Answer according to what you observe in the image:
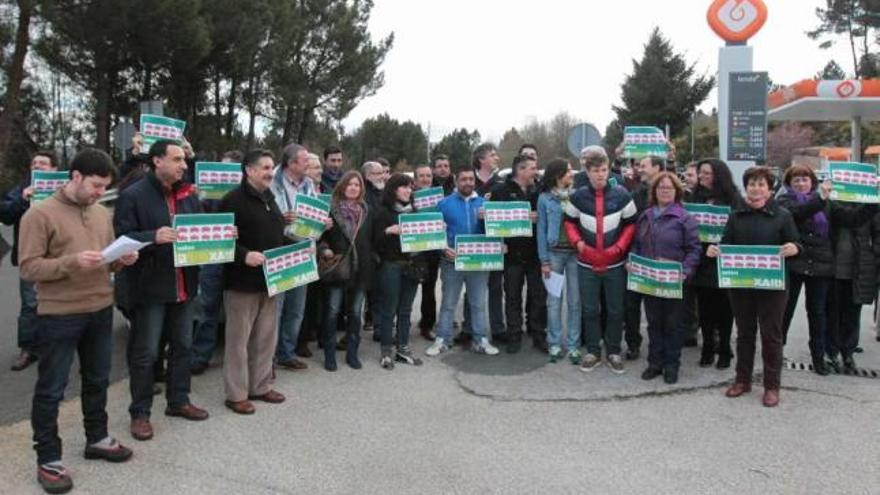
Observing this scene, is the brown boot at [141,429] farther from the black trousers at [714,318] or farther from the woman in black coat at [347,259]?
the black trousers at [714,318]

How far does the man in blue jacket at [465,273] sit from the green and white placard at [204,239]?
104 inches

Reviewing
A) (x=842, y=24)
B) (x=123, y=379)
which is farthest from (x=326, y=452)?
(x=842, y=24)

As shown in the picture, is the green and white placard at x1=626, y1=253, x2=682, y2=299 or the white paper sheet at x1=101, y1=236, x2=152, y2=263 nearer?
the white paper sheet at x1=101, y1=236, x2=152, y2=263

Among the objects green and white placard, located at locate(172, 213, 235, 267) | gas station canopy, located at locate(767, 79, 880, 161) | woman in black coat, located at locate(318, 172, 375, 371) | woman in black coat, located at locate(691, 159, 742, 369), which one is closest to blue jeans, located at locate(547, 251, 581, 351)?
woman in black coat, located at locate(691, 159, 742, 369)

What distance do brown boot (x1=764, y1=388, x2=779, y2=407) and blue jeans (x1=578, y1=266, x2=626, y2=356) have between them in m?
1.40

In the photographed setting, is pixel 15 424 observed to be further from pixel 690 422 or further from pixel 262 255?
pixel 690 422

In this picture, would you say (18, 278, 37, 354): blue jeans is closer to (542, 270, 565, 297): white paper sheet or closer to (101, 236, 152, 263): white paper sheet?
(101, 236, 152, 263): white paper sheet

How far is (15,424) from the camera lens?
5.17 m

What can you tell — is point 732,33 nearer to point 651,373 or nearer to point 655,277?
point 655,277

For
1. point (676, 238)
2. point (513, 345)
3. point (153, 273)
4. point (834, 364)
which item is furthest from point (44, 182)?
point (834, 364)

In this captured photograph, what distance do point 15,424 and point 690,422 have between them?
16.5 feet

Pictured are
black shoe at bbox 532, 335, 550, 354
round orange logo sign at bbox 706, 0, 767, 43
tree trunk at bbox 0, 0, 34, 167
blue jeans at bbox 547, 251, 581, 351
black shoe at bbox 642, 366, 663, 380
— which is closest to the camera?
black shoe at bbox 642, 366, 663, 380

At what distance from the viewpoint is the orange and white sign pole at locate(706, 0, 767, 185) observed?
11.3 meters

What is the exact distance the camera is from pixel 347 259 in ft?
21.8
